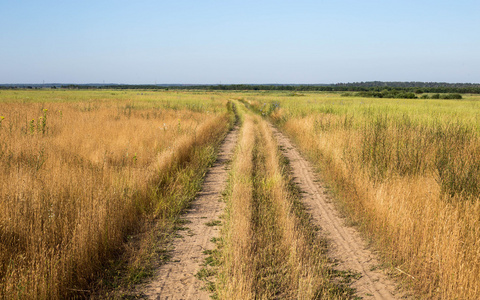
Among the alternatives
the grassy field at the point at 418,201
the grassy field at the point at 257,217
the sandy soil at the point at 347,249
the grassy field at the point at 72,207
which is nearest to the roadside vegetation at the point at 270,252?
the grassy field at the point at 257,217

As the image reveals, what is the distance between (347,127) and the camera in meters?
12.3

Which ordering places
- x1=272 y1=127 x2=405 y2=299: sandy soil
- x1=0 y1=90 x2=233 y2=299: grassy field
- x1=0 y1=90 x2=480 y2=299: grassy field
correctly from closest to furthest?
x1=0 y1=90 x2=233 y2=299: grassy field
x1=0 y1=90 x2=480 y2=299: grassy field
x1=272 y1=127 x2=405 y2=299: sandy soil

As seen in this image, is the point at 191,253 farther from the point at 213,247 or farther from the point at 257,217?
the point at 257,217

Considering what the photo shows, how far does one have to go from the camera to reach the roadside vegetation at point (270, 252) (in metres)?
3.30

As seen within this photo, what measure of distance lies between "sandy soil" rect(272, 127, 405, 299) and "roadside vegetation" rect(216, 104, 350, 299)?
8.2 inches

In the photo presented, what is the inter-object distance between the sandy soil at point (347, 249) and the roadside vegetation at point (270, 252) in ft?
0.69

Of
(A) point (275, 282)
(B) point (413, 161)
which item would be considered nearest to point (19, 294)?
(A) point (275, 282)

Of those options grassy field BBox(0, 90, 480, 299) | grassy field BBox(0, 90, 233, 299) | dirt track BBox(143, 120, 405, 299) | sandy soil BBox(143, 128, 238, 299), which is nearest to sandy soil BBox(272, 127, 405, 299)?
dirt track BBox(143, 120, 405, 299)

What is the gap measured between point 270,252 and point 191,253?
107cm

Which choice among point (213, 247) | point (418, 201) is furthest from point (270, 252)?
point (418, 201)

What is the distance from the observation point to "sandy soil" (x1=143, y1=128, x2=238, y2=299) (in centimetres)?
338

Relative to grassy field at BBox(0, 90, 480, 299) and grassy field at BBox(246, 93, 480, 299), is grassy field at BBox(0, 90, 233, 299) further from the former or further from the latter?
grassy field at BBox(246, 93, 480, 299)

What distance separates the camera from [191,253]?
167 inches

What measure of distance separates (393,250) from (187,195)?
3967 millimetres
